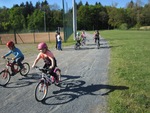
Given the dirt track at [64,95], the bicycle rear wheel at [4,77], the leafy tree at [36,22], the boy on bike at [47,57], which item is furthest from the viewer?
the leafy tree at [36,22]

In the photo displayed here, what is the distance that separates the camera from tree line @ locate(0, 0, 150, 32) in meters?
95.7

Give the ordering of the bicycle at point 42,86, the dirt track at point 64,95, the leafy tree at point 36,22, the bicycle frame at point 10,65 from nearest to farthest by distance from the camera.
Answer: the dirt track at point 64,95 → the bicycle at point 42,86 → the bicycle frame at point 10,65 → the leafy tree at point 36,22

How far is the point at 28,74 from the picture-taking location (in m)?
9.99

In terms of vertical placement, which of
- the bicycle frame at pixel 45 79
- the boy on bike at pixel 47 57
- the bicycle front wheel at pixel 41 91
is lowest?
the bicycle front wheel at pixel 41 91

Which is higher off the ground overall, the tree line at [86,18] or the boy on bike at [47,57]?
the tree line at [86,18]

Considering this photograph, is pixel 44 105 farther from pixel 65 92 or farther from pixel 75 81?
pixel 75 81

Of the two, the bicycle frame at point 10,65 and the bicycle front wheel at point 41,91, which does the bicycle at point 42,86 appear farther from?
the bicycle frame at point 10,65

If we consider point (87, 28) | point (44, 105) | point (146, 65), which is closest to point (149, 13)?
point (87, 28)

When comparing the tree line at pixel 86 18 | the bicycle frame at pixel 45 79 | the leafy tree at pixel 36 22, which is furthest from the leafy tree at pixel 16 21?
the bicycle frame at pixel 45 79

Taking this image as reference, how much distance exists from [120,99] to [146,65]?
5.38 meters

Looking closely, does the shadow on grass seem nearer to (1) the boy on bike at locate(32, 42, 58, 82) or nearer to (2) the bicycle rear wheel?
(1) the boy on bike at locate(32, 42, 58, 82)

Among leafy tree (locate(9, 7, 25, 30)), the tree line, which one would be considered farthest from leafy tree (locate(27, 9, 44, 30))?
leafy tree (locate(9, 7, 25, 30))

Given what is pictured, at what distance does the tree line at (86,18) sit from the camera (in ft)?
314

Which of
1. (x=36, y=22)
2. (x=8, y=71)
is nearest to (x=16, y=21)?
(x=36, y=22)
